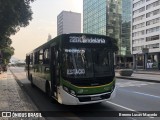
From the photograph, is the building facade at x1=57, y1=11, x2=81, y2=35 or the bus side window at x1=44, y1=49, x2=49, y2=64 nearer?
the bus side window at x1=44, y1=49, x2=49, y2=64

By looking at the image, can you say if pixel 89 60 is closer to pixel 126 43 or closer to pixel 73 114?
pixel 73 114

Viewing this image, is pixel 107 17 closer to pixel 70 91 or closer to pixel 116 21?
pixel 116 21

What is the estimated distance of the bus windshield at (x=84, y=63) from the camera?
36.7ft

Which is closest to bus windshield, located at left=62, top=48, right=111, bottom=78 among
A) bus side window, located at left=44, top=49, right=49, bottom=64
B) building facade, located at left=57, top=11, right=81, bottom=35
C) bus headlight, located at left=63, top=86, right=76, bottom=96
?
bus headlight, located at left=63, top=86, right=76, bottom=96

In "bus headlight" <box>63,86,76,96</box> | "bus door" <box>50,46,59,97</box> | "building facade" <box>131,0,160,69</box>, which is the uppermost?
"building facade" <box>131,0,160,69</box>

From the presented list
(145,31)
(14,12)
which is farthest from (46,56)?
(145,31)

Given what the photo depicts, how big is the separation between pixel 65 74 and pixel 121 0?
4887 inches

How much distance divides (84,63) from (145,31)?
96.3 metres

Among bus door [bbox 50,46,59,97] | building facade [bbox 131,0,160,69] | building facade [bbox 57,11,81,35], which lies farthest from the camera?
building facade [bbox 57,11,81,35]

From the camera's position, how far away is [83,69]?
1127 cm

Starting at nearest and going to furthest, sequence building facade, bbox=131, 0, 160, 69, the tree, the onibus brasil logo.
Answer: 1. the onibus brasil logo
2. the tree
3. building facade, bbox=131, 0, 160, 69

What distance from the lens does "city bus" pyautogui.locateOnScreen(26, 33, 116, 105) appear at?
1106cm

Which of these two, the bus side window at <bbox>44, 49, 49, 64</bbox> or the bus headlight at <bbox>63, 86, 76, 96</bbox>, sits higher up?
the bus side window at <bbox>44, 49, 49, 64</bbox>

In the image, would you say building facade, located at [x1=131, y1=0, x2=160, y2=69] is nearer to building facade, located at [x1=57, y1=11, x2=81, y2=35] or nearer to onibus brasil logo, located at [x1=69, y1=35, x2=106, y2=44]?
building facade, located at [x1=57, y1=11, x2=81, y2=35]
